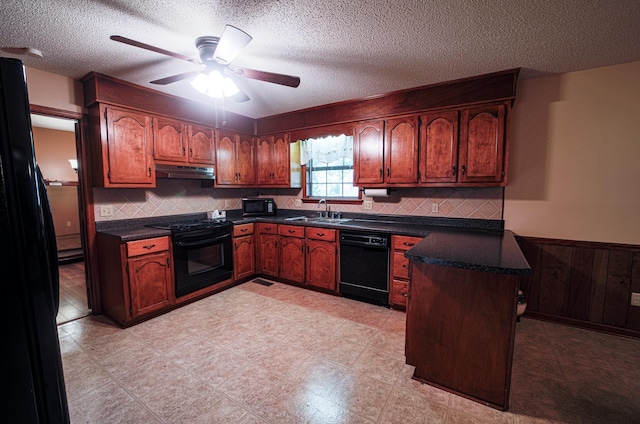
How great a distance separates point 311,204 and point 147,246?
2.24 m

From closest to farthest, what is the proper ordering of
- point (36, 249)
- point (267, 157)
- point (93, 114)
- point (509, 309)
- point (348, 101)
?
1. point (36, 249)
2. point (509, 309)
3. point (93, 114)
4. point (348, 101)
5. point (267, 157)

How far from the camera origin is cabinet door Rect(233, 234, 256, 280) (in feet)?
12.3

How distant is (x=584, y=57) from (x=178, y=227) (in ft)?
13.8

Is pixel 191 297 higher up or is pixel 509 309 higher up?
pixel 509 309

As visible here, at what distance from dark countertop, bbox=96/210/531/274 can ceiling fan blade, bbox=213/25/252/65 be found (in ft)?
5.66

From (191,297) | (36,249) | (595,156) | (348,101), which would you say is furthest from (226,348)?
(595,156)

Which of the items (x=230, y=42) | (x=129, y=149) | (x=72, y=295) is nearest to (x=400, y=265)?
(x=230, y=42)

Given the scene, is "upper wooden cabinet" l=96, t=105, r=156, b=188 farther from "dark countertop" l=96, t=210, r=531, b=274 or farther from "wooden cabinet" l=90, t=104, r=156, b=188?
"dark countertop" l=96, t=210, r=531, b=274

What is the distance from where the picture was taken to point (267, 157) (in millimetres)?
4273

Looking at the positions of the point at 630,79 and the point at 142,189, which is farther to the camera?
the point at 142,189

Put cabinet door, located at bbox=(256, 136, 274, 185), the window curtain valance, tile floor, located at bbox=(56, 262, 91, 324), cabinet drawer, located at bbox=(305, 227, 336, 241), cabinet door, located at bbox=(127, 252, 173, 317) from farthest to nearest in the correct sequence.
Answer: cabinet door, located at bbox=(256, 136, 274, 185) → the window curtain valance → cabinet drawer, located at bbox=(305, 227, 336, 241) → tile floor, located at bbox=(56, 262, 91, 324) → cabinet door, located at bbox=(127, 252, 173, 317)

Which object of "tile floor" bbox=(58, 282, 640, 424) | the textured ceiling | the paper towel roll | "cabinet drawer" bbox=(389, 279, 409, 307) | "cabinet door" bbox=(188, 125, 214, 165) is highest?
the textured ceiling

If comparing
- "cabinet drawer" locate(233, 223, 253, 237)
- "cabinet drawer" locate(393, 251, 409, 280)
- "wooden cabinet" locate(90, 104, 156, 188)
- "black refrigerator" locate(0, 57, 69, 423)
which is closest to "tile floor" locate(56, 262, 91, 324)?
"wooden cabinet" locate(90, 104, 156, 188)

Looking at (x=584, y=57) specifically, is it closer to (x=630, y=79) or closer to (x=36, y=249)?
(x=630, y=79)
